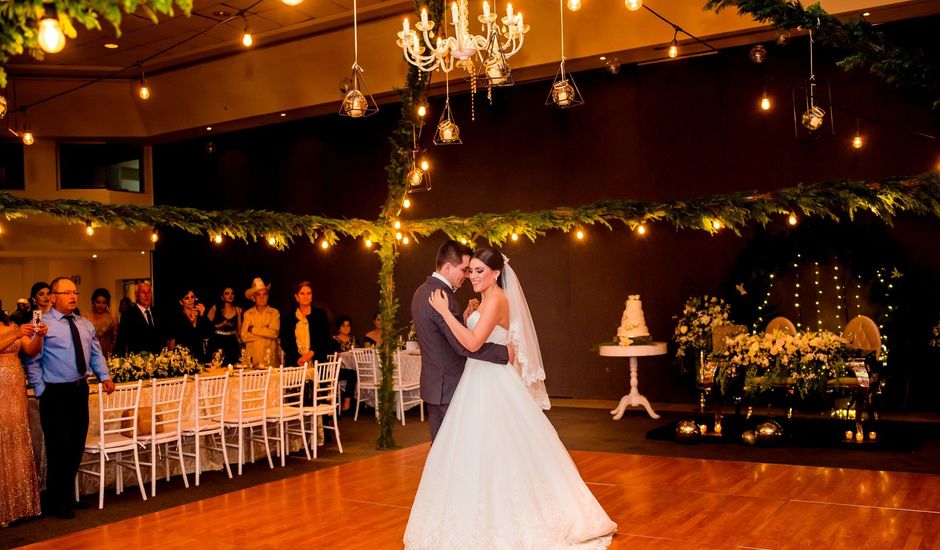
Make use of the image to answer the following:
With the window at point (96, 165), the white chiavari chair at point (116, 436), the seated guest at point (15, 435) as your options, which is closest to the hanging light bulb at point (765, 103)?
the white chiavari chair at point (116, 436)

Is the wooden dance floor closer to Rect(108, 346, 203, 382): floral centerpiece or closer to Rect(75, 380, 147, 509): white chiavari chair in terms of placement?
Rect(75, 380, 147, 509): white chiavari chair

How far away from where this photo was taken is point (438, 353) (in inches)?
190

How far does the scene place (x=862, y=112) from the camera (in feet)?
33.3

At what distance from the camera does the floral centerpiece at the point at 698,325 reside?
9.90 meters

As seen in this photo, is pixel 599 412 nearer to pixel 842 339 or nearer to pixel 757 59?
pixel 842 339

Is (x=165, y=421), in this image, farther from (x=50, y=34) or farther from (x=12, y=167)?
(x=12, y=167)

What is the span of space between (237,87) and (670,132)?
677 cm

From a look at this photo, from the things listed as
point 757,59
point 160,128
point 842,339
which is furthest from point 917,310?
point 160,128

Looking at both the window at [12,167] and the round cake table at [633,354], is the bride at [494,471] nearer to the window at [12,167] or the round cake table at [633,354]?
the round cake table at [633,354]

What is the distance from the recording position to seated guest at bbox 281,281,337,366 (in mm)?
8906

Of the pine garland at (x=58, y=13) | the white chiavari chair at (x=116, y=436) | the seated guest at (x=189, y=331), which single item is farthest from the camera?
the seated guest at (x=189, y=331)

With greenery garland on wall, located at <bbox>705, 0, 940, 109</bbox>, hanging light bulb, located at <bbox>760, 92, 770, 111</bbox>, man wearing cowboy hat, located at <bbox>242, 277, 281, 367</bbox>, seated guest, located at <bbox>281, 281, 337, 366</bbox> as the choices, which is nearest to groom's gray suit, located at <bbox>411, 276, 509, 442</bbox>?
greenery garland on wall, located at <bbox>705, 0, 940, 109</bbox>

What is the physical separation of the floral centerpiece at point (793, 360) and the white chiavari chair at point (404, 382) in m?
3.82

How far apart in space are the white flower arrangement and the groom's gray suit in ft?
18.5
